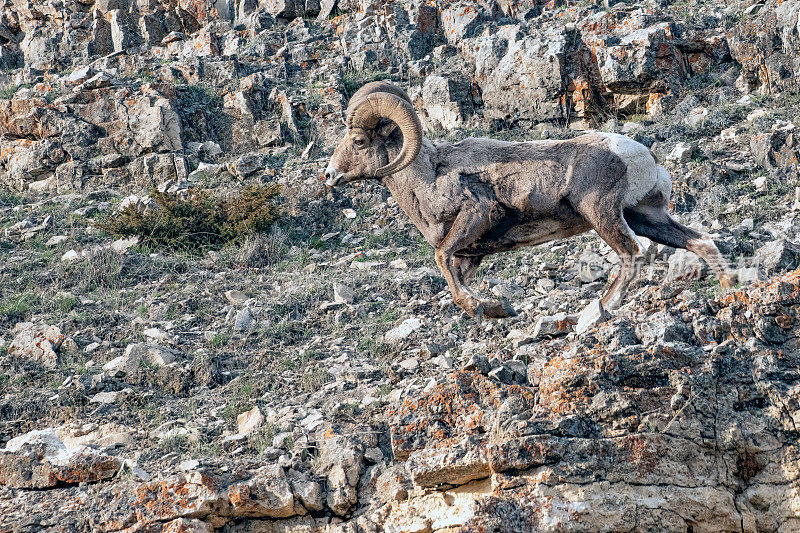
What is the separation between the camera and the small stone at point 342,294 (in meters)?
10.4

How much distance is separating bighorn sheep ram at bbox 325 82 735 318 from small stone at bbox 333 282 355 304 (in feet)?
7.66

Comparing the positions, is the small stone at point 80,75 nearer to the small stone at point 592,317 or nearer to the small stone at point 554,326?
the small stone at point 554,326

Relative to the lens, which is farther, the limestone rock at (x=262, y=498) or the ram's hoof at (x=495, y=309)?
the ram's hoof at (x=495, y=309)


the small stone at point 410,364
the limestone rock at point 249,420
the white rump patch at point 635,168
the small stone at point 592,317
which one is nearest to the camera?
the small stone at point 592,317

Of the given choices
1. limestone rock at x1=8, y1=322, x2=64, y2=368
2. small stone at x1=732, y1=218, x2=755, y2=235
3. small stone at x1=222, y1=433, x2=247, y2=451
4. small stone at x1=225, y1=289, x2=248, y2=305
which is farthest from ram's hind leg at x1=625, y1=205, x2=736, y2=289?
limestone rock at x1=8, y1=322, x2=64, y2=368

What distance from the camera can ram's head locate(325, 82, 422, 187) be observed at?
319 inches

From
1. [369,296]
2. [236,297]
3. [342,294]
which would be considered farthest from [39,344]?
[369,296]

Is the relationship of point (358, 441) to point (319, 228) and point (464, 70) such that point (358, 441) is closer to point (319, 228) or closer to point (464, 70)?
point (319, 228)

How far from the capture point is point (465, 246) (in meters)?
7.97

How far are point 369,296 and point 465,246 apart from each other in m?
2.88

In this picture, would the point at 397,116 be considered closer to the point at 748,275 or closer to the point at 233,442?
the point at 233,442

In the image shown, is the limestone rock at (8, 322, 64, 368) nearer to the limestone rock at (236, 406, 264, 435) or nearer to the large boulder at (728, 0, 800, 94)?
the limestone rock at (236, 406, 264, 435)

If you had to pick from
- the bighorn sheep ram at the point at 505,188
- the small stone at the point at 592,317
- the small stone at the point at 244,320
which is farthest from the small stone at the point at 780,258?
the small stone at the point at 244,320

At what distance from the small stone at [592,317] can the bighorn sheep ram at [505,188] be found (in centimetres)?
64
